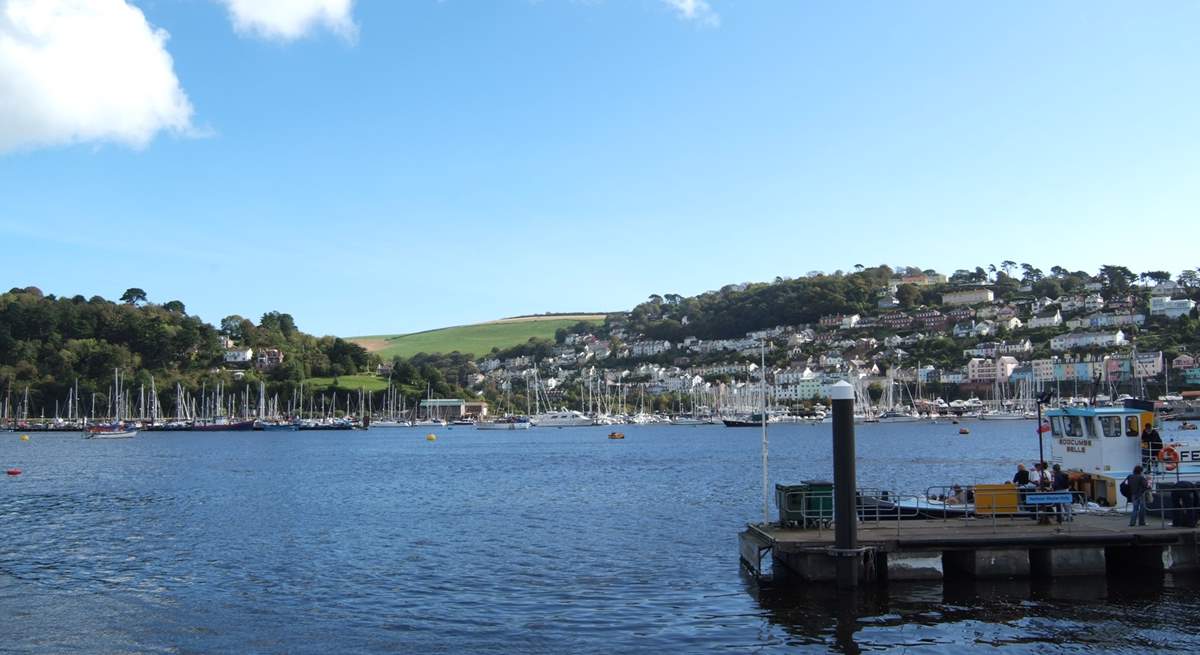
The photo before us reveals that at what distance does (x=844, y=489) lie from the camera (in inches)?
926

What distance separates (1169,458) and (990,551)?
818cm

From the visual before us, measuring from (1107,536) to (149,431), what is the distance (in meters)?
184

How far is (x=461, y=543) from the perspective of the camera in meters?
36.5

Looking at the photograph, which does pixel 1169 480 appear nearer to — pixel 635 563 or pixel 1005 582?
pixel 1005 582

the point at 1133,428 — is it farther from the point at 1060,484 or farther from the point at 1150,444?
the point at 1060,484

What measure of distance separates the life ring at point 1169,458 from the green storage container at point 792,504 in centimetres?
1106

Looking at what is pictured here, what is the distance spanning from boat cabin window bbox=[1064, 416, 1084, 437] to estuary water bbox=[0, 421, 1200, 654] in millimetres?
7288

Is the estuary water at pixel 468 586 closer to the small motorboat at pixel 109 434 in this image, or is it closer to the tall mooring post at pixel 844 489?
the tall mooring post at pixel 844 489

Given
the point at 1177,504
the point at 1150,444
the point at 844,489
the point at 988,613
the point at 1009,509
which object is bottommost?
the point at 988,613

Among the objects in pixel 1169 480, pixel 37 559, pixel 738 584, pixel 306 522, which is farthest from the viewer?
pixel 306 522

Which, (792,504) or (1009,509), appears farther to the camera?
(1009,509)

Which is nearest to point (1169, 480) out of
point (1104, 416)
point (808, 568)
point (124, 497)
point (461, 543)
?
point (1104, 416)

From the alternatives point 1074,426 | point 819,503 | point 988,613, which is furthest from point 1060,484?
point 819,503

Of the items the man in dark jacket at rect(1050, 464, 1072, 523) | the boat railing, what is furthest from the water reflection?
the man in dark jacket at rect(1050, 464, 1072, 523)
